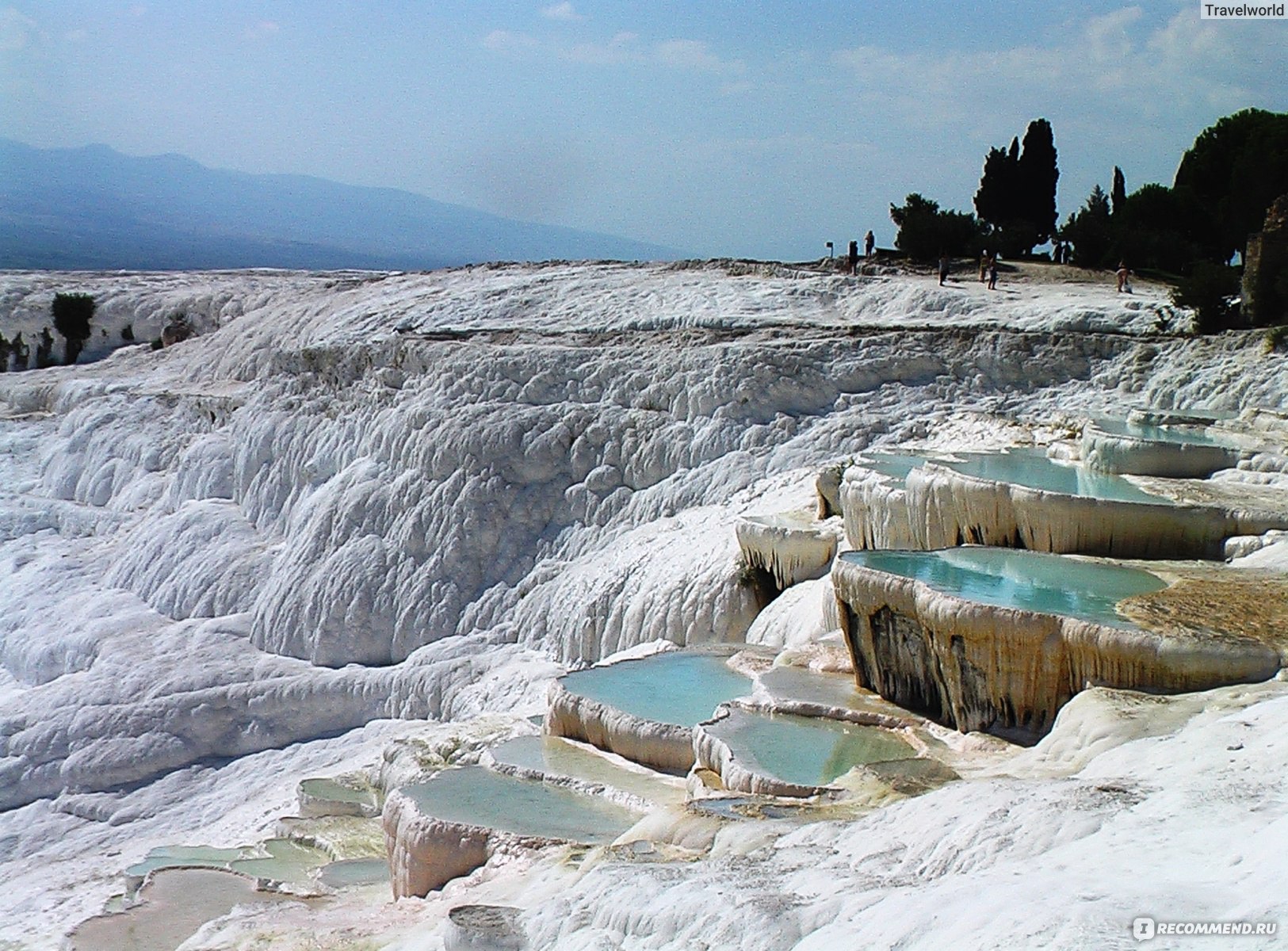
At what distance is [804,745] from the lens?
25.9 ft

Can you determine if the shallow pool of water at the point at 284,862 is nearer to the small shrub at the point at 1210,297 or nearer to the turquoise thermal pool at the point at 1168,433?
the turquoise thermal pool at the point at 1168,433

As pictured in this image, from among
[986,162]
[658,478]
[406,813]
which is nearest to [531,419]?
[658,478]

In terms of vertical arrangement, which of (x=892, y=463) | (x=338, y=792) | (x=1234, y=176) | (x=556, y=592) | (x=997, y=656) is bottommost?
(x=338, y=792)

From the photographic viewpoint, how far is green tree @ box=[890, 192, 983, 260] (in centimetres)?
2169

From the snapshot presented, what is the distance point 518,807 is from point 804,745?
62.0 inches

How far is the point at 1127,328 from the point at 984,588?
26.0 ft

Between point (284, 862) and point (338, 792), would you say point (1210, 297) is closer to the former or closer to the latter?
point (338, 792)

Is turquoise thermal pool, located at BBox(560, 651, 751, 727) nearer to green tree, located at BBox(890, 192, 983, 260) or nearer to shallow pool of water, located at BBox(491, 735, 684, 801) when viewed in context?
shallow pool of water, located at BBox(491, 735, 684, 801)

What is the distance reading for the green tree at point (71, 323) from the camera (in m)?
29.3

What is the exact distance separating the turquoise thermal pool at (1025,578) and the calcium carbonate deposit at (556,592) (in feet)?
2.41

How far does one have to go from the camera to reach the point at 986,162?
2559 centimetres

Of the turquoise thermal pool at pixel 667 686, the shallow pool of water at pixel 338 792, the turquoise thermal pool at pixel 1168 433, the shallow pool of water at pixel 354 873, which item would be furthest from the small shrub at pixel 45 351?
the turquoise thermal pool at pixel 1168 433

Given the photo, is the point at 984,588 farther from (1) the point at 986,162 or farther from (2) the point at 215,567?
(1) the point at 986,162

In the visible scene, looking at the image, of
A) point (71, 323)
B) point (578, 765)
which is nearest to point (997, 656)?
point (578, 765)
